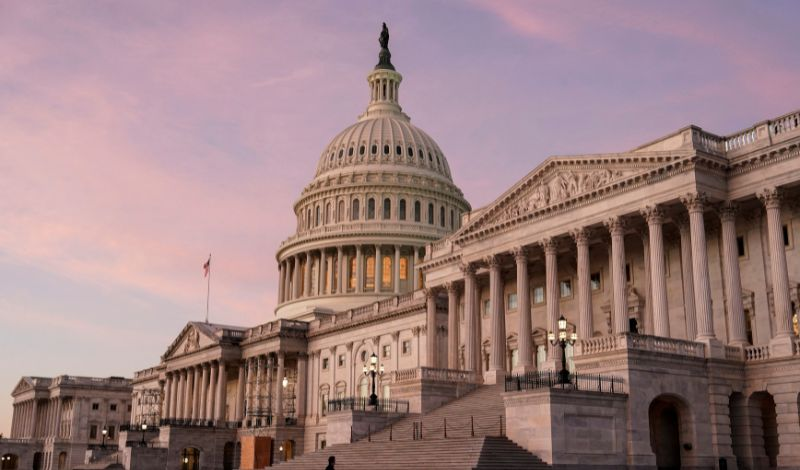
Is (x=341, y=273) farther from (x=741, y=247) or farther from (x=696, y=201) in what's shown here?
(x=696, y=201)

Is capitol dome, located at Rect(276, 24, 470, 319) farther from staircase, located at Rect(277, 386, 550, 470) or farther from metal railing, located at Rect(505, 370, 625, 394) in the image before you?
metal railing, located at Rect(505, 370, 625, 394)

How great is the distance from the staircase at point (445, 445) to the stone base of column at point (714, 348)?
1063cm

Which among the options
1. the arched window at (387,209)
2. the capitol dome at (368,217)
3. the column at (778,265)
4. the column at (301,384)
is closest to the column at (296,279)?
the capitol dome at (368,217)

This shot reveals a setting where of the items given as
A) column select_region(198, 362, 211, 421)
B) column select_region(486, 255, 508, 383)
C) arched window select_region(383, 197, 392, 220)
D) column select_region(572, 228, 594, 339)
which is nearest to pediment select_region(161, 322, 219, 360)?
column select_region(198, 362, 211, 421)

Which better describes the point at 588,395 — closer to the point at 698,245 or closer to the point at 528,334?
the point at 698,245

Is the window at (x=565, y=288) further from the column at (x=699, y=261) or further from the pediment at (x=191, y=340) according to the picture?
the pediment at (x=191, y=340)

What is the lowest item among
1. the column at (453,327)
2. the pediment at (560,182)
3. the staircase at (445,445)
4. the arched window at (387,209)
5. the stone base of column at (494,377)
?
the staircase at (445,445)

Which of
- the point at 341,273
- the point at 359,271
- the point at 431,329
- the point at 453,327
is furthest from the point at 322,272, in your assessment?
the point at 453,327

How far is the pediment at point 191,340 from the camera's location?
11006cm

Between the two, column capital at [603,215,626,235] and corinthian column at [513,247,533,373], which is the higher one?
column capital at [603,215,626,235]

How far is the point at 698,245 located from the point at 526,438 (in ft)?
49.9

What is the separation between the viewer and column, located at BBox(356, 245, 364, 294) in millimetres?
122312

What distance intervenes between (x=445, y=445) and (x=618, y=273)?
1614 centimetres

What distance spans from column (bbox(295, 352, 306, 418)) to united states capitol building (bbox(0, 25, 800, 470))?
23cm
